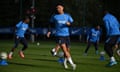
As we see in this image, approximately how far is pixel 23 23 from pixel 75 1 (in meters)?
41.3

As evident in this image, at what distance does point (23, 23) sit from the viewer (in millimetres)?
20938

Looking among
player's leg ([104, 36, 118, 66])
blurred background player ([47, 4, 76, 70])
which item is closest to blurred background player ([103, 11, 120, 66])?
player's leg ([104, 36, 118, 66])

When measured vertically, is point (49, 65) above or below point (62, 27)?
below

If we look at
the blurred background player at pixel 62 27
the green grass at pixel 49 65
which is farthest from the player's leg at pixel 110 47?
the blurred background player at pixel 62 27

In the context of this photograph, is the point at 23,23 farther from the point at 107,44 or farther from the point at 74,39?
the point at 74,39

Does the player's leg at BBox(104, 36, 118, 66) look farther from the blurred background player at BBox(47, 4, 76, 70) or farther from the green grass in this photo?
the blurred background player at BBox(47, 4, 76, 70)

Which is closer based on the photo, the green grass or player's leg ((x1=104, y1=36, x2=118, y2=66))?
the green grass

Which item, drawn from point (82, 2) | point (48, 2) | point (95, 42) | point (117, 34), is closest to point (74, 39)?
point (82, 2)

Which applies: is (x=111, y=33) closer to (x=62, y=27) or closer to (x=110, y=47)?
(x=110, y=47)

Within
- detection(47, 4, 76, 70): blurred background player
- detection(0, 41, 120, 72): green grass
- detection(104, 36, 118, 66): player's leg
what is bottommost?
detection(0, 41, 120, 72): green grass

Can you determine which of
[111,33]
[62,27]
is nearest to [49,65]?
[62,27]

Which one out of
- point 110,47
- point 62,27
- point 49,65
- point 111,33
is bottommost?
point 49,65

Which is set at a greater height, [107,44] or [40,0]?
[107,44]

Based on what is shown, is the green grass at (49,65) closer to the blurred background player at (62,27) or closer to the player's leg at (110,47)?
the player's leg at (110,47)
